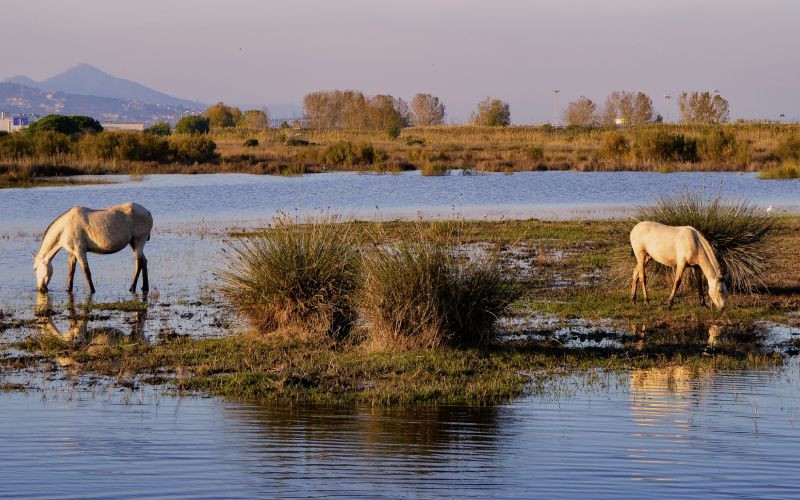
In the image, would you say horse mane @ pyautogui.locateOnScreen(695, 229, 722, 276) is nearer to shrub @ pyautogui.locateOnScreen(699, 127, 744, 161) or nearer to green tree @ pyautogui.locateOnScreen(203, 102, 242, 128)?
shrub @ pyautogui.locateOnScreen(699, 127, 744, 161)

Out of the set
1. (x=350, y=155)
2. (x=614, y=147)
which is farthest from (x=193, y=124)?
(x=614, y=147)

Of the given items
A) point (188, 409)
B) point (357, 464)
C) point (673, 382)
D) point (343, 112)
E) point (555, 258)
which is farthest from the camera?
point (343, 112)

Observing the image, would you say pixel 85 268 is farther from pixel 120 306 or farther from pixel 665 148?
pixel 665 148

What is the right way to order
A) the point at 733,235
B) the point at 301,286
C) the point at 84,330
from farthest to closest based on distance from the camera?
the point at 733,235 → the point at 84,330 → the point at 301,286

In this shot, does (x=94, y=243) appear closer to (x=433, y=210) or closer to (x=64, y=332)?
(x=64, y=332)

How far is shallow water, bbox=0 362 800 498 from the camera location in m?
8.00

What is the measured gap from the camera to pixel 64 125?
8156cm

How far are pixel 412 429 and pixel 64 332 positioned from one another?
6732mm

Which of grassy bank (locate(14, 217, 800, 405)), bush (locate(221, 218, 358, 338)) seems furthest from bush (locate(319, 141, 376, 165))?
bush (locate(221, 218, 358, 338))

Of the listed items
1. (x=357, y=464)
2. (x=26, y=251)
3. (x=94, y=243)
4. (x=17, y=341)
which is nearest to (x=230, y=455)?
(x=357, y=464)

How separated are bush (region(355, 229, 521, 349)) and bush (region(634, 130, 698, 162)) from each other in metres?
51.2

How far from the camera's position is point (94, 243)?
18.0m

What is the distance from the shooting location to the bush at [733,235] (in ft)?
55.9

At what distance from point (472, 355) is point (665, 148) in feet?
174
